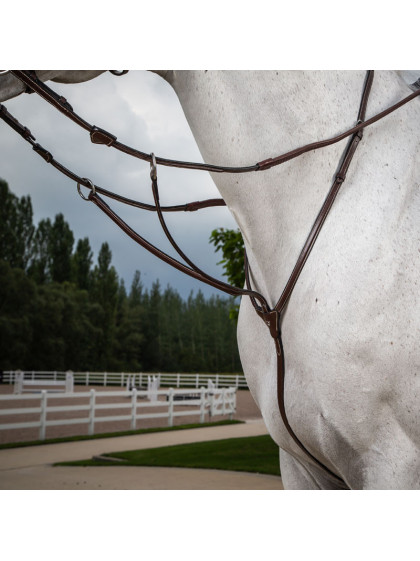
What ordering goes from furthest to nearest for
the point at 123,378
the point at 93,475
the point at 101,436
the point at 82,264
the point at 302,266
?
the point at 82,264
the point at 123,378
the point at 101,436
the point at 93,475
the point at 302,266

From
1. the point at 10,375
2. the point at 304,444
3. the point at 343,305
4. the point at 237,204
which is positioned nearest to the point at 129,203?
the point at 237,204

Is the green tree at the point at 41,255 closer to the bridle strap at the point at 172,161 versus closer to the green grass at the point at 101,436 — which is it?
the green grass at the point at 101,436

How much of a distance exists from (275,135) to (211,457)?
20.5 ft

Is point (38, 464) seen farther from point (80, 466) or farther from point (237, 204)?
point (237, 204)

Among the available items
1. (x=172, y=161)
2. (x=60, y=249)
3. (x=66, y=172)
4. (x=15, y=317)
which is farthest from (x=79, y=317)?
(x=172, y=161)

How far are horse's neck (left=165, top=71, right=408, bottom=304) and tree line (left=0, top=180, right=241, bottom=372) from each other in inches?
721

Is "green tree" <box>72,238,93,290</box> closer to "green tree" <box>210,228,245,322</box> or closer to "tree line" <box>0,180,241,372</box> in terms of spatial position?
"tree line" <box>0,180,241,372</box>

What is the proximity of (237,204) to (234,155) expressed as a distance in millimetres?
139

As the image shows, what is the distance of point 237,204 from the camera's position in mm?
1532

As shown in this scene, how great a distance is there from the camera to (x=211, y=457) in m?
7.07

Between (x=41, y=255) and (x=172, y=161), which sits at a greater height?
(x=41, y=255)

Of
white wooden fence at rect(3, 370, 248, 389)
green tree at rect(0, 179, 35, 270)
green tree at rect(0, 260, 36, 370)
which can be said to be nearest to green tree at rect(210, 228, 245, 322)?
green tree at rect(0, 260, 36, 370)

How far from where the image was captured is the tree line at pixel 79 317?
67.2ft

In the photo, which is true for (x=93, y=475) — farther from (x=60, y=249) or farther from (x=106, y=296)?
(x=60, y=249)
